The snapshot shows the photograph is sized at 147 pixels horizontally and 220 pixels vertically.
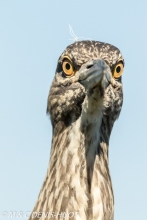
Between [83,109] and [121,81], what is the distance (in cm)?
85

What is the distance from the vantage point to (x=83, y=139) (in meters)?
8.65

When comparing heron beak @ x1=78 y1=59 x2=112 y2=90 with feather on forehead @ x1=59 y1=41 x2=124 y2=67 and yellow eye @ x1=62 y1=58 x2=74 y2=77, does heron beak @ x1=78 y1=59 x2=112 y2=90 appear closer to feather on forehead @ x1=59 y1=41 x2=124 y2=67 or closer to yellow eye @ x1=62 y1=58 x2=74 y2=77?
feather on forehead @ x1=59 y1=41 x2=124 y2=67

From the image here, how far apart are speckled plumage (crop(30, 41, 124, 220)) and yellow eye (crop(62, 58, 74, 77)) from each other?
0.07m

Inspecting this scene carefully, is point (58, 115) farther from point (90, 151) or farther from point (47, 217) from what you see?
point (47, 217)

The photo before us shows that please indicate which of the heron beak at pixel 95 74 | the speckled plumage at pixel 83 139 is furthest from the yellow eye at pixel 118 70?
the heron beak at pixel 95 74

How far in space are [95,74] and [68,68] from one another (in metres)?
0.77

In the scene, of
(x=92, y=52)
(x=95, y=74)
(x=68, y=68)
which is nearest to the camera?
(x=95, y=74)

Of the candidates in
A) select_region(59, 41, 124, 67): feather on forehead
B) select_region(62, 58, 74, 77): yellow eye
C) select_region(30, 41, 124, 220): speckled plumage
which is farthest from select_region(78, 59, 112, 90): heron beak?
select_region(62, 58, 74, 77): yellow eye

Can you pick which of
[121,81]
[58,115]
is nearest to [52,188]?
[58,115]

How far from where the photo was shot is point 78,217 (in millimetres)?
8250

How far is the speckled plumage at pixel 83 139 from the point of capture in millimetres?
8375

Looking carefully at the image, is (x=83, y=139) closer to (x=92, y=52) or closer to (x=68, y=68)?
(x=68, y=68)

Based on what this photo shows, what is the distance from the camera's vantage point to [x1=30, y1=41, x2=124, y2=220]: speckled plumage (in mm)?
8375

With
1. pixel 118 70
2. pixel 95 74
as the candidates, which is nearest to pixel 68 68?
pixel 118 70
